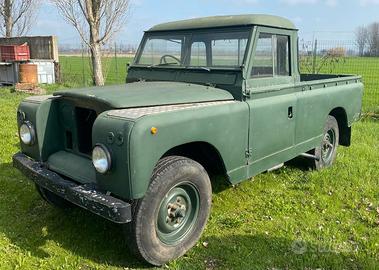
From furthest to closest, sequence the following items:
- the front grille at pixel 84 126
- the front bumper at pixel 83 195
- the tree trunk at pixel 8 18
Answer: the tree trunk at pixel 8 18, the front grille at pixel 84 126, the front bumper at pixel 83 195

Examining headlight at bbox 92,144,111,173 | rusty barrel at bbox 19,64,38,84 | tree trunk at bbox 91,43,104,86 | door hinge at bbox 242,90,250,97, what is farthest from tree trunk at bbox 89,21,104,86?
headlight at bbox 92,144,111,173

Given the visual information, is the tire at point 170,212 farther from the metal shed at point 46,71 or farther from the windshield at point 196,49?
the metal shed at point 46,71

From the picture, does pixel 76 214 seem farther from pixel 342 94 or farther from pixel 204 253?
pixel 342 94

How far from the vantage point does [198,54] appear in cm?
463

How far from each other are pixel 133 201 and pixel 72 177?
75 cm

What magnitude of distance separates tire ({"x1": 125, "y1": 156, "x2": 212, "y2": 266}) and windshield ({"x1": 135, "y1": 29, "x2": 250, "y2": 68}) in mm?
1372

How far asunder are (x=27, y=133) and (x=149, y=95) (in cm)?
122

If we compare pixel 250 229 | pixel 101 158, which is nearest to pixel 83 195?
pixel 101 158

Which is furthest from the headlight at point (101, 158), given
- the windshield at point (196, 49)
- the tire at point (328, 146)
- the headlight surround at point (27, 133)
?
the tire at point (328, 146)

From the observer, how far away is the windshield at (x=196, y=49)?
4340 mm

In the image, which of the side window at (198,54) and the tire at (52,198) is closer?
the tire at (52,198)

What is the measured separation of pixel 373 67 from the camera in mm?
24219

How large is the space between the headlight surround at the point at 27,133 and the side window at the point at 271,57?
2.18m

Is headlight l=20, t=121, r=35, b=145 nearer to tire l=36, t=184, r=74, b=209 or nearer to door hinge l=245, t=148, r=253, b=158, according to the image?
tire l=36, t=184, r=74, b=209
